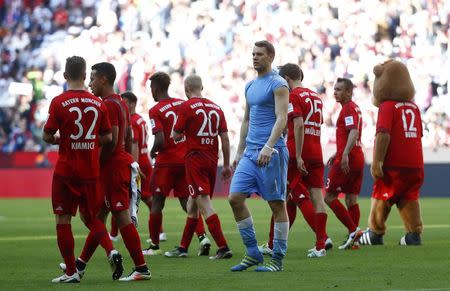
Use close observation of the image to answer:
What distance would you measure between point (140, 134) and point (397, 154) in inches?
158

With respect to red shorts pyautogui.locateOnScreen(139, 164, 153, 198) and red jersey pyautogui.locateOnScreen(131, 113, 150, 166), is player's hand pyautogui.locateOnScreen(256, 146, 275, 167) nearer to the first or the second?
red jersey pyautogui.locateOnScreen(131, 113, 150, 166)

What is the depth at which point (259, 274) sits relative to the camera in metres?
10.4

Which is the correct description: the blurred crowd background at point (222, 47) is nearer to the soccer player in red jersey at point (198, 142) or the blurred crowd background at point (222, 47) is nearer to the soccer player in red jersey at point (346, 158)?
the soccer player in red jersey at point (346, 158)

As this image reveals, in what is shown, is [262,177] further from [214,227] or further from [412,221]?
[412,221]

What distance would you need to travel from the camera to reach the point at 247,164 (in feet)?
34.9

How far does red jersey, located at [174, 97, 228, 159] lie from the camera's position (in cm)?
1285

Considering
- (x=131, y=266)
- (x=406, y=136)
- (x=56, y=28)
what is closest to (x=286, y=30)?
(x=56, y=28)

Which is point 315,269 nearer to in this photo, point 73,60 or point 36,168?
point 73,60

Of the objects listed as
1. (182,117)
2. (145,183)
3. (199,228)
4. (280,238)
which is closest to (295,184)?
(199,228)

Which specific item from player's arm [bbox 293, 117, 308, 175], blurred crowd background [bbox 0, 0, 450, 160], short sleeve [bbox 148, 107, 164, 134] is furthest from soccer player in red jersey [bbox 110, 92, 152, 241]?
blurred crowd background [bbox 0, 0, 450, 160]

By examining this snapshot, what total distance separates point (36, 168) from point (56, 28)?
5.39 metres

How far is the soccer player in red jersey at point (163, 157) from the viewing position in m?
13.6

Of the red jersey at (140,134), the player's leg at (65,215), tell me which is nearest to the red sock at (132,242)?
the player's leg at (65,215)

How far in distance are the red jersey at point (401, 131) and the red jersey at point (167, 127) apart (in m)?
2.59
